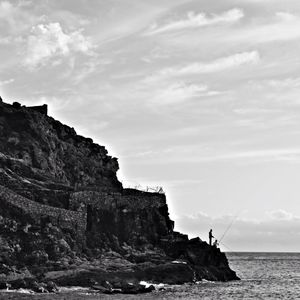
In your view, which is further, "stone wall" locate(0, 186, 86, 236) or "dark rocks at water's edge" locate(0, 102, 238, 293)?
"stone wall" locate(0, 186, 86, 236)

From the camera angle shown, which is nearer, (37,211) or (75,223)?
(37,211)

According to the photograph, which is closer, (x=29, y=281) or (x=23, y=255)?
(x=29, y=281)

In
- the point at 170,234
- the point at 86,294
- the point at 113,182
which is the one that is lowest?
the point at 86,294

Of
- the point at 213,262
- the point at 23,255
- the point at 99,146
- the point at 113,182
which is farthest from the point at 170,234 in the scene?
the point at 23,255

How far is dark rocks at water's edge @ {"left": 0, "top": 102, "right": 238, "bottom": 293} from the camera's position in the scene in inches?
3497

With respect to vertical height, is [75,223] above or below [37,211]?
below

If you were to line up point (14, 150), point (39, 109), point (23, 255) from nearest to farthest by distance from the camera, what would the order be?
point (23, 255) → point (14, 150) → point (39, 109)

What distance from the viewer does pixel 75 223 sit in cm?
9988

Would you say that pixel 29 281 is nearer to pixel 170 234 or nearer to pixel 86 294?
pixel 86 294

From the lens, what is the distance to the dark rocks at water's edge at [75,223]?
88.8 metres

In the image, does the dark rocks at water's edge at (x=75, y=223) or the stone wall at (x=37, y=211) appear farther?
the stone wall at (x=37, y=211)

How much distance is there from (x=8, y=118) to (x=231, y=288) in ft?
159

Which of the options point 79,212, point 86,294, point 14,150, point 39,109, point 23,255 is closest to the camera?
point 86,294

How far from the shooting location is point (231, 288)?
104 m
